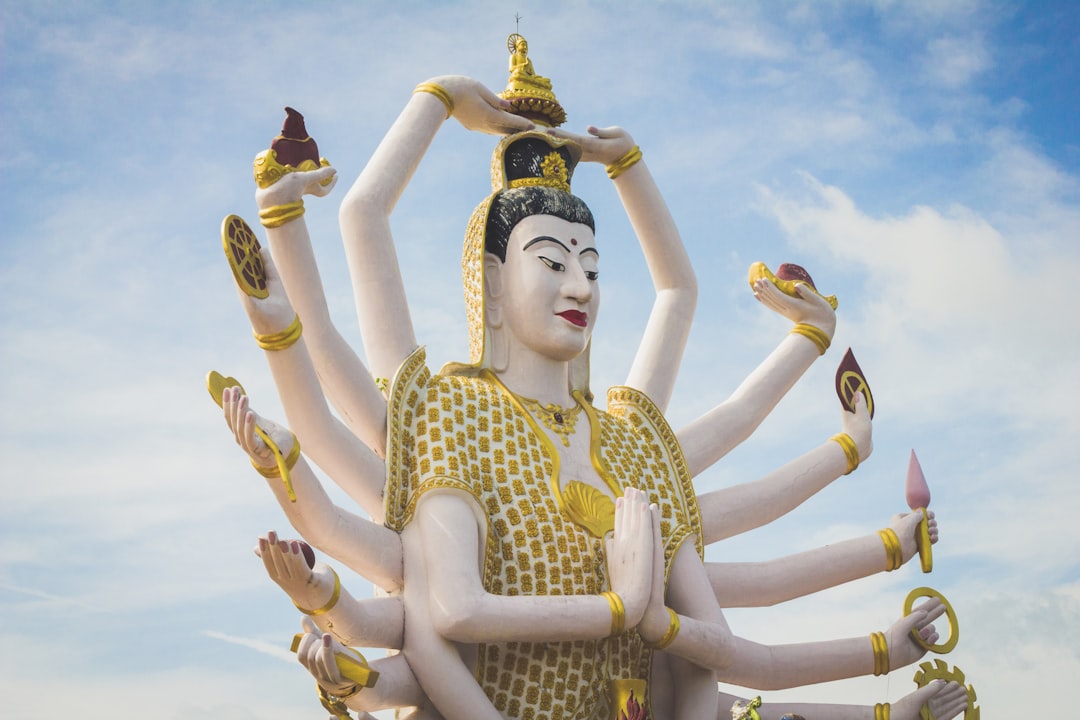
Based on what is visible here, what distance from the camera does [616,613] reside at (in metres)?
8.85

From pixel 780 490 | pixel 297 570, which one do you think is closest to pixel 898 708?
pixel 780 490

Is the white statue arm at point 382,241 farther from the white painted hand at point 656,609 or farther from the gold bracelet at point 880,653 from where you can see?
the gold bracelet at point 880,653

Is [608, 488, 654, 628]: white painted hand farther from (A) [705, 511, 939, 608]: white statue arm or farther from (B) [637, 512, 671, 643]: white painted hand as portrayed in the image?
(A) [705, 511, 939, 608]: white statue arm

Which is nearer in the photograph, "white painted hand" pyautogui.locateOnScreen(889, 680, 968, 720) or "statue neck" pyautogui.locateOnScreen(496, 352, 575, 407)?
"statue neck" pyautogui.locateOnScreen(496, 352, 575, 407)

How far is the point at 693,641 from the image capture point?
30.3 ft

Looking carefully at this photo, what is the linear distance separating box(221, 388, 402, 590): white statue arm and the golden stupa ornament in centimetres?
293

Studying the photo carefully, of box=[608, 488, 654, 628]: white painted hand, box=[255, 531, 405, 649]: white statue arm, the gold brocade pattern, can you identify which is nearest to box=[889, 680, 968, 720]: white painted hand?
the gold brocade pattern

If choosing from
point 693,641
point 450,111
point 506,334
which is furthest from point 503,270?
point 693,641

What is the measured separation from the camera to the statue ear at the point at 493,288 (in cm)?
995

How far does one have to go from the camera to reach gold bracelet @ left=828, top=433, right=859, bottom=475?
1077cm

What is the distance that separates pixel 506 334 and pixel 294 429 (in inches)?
60.5

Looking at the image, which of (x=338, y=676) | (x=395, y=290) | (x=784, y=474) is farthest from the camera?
(x=784, y=474)

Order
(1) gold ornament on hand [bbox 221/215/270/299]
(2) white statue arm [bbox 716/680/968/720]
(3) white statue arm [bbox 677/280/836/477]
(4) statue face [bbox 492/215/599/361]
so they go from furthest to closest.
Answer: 1. (3) white statue arm [bbox 677/280/836/477]
2. (2) white statue arm [bbox 716/680/968/720]
3. (4) statue face [bbox 492/215/599/361]
4. (1) gold ornament on hand [bbox 221/215/270/299]

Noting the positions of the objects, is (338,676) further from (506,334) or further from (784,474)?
(784,474)
